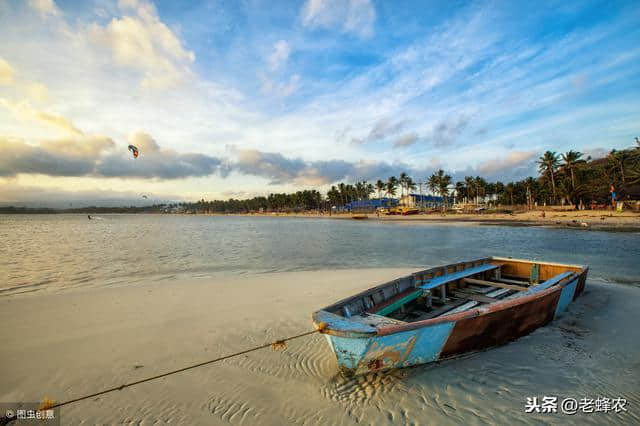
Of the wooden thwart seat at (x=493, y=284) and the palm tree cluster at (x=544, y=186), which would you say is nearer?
the wooden thwart seat at (x=493, y=284)

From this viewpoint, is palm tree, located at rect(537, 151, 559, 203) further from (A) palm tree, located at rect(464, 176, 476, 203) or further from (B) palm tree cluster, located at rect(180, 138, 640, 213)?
(A) palm tree, located at rect(464, 176, 476, 203)

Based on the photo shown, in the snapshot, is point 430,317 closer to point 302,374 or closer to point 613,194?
point 302,374

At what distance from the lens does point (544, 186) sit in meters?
69.1

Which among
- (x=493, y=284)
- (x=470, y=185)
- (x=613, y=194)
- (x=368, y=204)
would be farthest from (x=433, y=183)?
(x=493, y=284)

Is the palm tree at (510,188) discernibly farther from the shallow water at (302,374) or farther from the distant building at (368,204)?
the shallow water at (302,374)

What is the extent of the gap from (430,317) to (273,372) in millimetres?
3242

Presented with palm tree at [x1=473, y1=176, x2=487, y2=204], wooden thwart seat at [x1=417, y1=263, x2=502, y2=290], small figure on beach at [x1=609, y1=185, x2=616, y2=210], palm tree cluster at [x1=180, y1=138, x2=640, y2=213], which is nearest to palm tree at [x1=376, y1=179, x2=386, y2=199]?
palm tree cluster at [x1=180, y1=138, x2=640, y2=213]

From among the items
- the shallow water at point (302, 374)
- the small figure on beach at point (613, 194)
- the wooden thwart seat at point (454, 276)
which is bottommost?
the shallow water at point (302, 374)

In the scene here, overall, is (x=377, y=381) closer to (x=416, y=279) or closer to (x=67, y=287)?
(x=416, y=279)

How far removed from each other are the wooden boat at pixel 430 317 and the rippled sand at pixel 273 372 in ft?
1.13

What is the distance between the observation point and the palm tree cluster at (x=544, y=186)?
1964 inches

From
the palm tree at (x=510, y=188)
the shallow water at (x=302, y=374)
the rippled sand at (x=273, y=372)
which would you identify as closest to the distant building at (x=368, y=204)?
the palm tree at (x=510, y=188)

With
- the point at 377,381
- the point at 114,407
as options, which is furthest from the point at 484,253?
the point at 114,407

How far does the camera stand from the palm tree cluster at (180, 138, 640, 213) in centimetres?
4988
